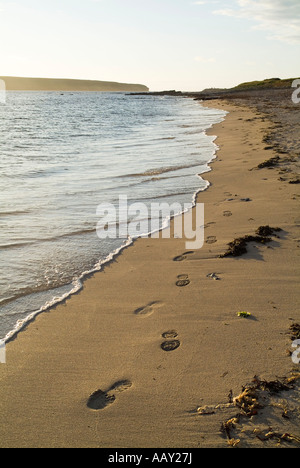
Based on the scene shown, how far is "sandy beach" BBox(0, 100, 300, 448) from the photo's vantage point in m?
2.34

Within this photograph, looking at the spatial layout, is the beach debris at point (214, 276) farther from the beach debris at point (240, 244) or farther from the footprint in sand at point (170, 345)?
the footprint in sand at point (170, 345)

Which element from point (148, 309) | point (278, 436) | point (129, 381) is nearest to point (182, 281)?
point (148, 309)

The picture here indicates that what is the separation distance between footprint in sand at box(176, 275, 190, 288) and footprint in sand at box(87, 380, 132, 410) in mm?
1545

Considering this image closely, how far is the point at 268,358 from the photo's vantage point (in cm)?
284

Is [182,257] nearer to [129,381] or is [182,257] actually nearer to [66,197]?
[129,381]

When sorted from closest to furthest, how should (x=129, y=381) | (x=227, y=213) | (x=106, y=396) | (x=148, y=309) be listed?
(x=106, y=396) < (x=129, y=381) < (x=148, y=309) < (x=227, y=213)

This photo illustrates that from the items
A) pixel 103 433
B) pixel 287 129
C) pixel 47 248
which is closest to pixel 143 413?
pixel 103 433

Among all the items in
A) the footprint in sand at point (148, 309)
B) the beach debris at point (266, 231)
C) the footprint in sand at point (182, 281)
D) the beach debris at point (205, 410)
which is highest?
the beach debris at point (266, 231)

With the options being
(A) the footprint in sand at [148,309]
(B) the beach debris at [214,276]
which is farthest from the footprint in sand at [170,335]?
(B) the beach debris at [214,276]

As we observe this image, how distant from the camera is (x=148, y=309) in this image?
368cm

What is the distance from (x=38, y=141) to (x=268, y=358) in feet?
58.8

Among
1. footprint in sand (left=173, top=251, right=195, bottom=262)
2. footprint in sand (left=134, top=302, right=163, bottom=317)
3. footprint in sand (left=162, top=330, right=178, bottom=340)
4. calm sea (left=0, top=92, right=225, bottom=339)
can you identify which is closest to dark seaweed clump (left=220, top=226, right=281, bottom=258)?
footprint in sand (left=173, top=251, right=195, bottom=262)

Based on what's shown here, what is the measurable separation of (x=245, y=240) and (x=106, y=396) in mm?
3028

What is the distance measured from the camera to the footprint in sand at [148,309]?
3.61m
